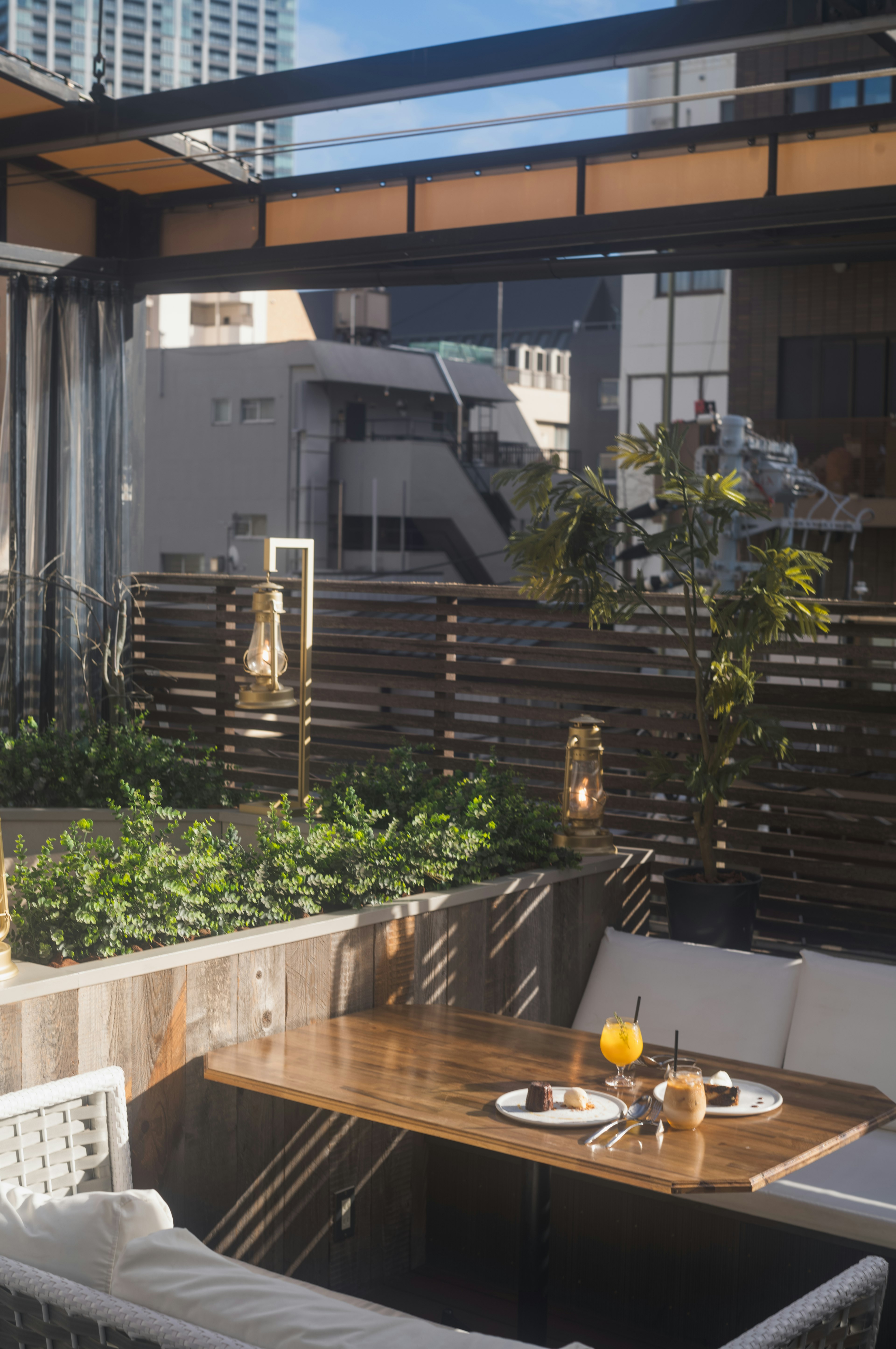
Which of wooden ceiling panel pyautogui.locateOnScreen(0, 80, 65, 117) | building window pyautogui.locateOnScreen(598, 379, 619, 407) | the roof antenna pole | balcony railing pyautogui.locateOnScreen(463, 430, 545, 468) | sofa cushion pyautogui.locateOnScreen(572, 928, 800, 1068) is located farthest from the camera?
building window pyautogui.locateOnScreen(598, 379, 619, 407)

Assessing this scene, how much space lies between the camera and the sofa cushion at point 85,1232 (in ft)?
6.31

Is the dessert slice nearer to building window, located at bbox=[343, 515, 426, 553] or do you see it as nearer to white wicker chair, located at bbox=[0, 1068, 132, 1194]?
white wicker chair, located at bbox=[0, 1068, 132, 1194]

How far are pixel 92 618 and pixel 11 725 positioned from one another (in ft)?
2.75

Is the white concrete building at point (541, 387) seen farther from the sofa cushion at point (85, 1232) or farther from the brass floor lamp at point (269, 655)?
the sofa cushion at point (85, 1232)

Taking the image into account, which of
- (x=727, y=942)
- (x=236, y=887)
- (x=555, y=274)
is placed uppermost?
(x=555, y=274)

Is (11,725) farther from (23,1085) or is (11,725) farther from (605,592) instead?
(23,1085)

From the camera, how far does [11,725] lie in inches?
331

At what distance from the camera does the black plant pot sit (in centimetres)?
559

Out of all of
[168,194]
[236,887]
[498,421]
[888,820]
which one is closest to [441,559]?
[498,421]

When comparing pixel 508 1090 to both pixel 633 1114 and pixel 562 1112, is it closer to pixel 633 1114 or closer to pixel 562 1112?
pixel 562 1112

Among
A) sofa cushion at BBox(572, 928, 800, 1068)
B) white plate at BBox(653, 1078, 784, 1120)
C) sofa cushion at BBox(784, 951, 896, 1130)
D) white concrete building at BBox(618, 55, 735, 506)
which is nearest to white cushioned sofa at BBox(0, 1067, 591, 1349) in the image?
white plate at BBox(653, 1078, 784, 1120)

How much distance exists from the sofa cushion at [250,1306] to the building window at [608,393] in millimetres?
32965

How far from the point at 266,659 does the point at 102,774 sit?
2.52 metres

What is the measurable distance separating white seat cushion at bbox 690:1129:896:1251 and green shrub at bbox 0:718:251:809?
344 cm
